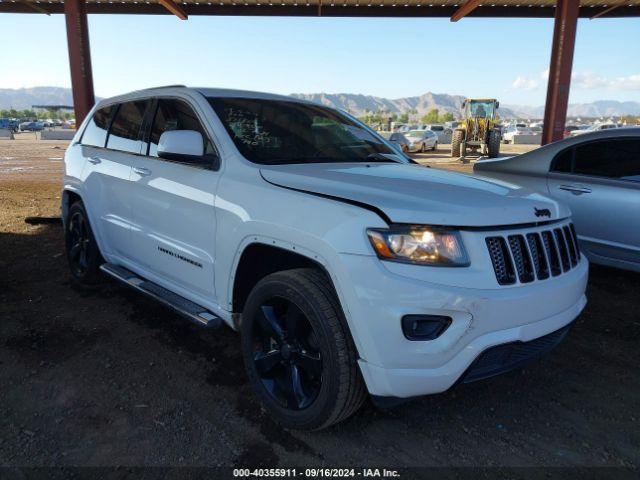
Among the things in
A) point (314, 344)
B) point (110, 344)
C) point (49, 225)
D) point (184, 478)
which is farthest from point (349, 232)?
point (49, 225)

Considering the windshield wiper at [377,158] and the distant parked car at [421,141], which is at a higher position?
the windshield wiper at [377,158]

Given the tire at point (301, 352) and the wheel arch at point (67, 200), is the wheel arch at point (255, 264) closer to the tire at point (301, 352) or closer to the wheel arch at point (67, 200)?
the tire at point (301, 352)

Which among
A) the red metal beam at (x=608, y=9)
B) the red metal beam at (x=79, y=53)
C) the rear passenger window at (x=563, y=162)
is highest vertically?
the red metal beam at (x=608, y=9)

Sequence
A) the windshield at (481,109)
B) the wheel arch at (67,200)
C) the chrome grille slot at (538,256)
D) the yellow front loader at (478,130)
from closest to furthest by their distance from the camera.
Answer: the chrome grille slot at (538,256) → the wheel arch at (67,200) → the yellow front loader at (478,130) → the windshield at (481,109)

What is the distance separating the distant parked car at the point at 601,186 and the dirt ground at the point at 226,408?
626mm

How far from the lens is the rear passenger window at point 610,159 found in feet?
14.6

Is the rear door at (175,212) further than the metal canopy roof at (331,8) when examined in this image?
No

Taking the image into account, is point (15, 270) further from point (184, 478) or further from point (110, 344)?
point (184, 478)

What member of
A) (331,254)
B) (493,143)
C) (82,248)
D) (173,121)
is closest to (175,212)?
(173,121)

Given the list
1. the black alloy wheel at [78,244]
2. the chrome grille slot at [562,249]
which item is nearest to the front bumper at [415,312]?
the chrome grille slot at [562,249]

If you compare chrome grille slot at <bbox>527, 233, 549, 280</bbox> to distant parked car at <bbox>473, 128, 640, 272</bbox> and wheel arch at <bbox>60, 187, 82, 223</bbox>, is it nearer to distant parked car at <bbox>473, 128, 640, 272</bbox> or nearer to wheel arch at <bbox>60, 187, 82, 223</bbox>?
distant parked car at <bbox>473, 128, 640, 272</bbox>

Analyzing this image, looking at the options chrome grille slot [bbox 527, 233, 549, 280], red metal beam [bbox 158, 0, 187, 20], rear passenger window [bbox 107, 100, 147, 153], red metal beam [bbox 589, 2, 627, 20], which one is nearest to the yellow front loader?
red metal beam [bbox 589, 2, 627, 20]

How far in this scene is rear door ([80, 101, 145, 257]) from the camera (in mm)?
3818

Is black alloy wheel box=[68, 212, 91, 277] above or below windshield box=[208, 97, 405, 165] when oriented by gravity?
below
